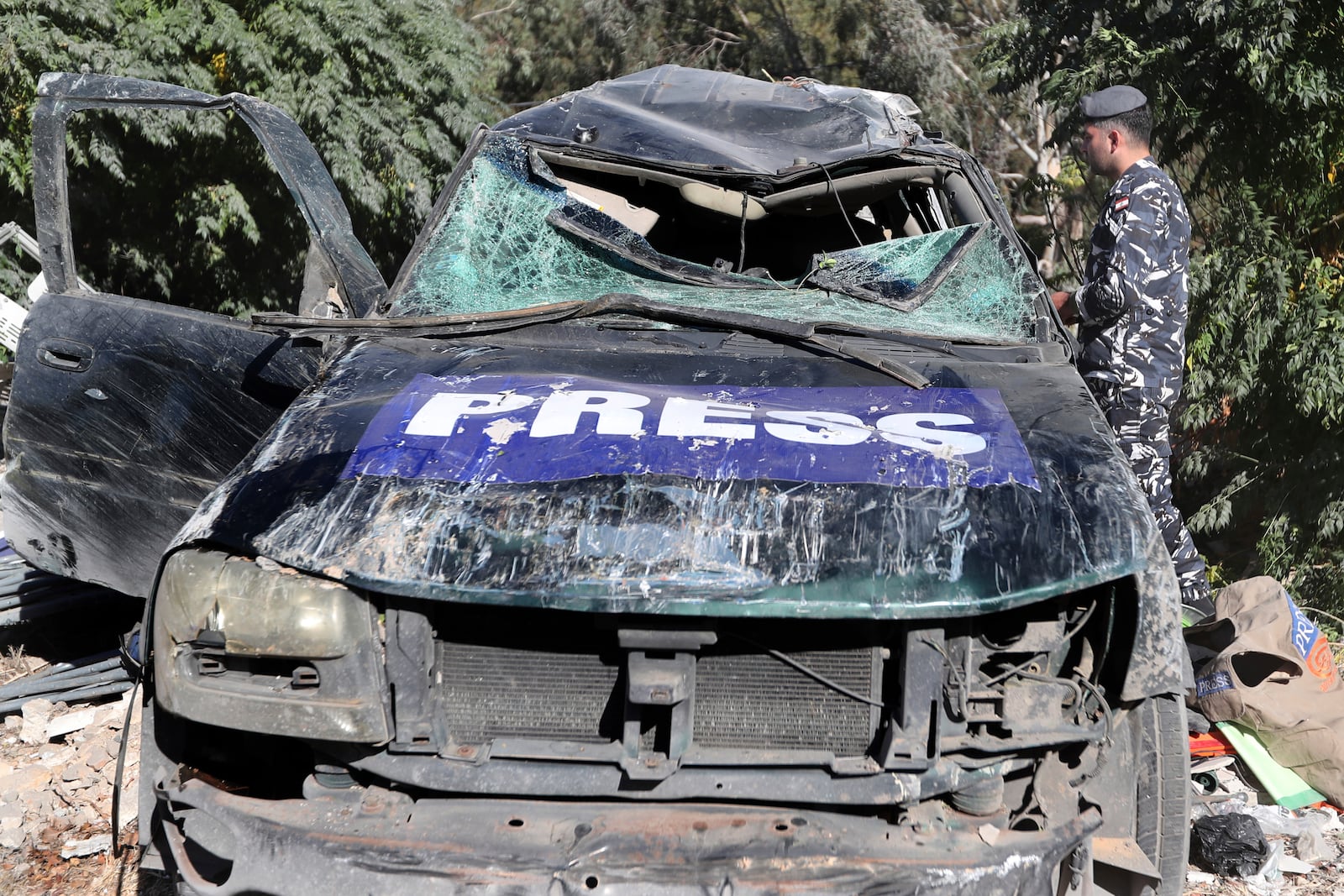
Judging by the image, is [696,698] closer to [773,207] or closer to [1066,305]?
[773,207]

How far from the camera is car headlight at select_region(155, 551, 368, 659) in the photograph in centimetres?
223

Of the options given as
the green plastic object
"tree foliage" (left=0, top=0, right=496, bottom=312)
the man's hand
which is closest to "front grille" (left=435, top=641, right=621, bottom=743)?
the green plastic object

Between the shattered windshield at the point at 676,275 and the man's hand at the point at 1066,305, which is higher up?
the shattered windshield at the point at 676,275

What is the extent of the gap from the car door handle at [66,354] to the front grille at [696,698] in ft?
6.01

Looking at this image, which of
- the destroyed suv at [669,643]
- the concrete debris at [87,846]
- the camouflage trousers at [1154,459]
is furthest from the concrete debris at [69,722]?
the camouflage trousers at [1154,459]

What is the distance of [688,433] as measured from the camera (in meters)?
2.50

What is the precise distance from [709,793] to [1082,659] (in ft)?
2.81

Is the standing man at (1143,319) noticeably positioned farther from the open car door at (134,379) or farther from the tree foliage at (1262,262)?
the open car door at (134,379)

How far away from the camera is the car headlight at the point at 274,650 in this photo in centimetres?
223

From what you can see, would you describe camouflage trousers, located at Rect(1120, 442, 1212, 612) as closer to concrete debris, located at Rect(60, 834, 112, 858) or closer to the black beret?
the black beret

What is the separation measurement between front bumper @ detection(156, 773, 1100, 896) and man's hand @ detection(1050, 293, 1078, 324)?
2.38 metres

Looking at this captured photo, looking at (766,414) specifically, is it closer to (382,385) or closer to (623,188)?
(382,385)

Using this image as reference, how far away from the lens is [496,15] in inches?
540

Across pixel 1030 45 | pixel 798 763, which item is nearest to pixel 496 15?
pixel 1030 45
